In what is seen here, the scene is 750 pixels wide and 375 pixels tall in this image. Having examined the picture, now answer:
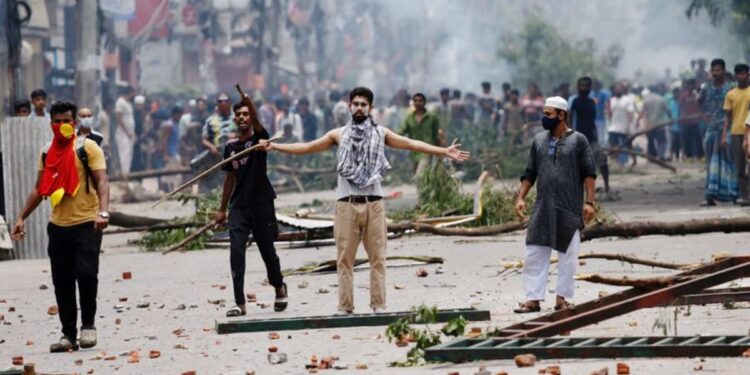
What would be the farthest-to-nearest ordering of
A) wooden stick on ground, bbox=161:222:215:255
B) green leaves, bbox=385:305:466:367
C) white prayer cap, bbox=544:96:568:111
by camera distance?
wooden stick on ground, bbox=161:222:215:255 → white prayer cap, bbox=544:96:568:111 → green leaves, bbox=385:305:466:367

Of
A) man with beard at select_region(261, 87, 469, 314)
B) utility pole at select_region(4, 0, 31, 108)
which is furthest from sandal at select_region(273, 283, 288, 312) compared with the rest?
utility pole at select_region(4, 0, 31, 108)

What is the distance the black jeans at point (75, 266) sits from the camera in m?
10.1

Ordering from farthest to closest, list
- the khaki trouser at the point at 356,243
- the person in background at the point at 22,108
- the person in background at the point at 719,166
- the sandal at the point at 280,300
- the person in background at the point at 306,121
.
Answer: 1. the person in background at the point at 306,121
2. the person in background at the point at 719,166
3. the person in background at the point at 22,108
4. the sandal at the point at 280,300
5. the khaki trouser at the point at 356,243

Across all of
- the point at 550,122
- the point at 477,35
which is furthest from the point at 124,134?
the point at 477,35

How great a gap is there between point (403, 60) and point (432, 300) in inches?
3224

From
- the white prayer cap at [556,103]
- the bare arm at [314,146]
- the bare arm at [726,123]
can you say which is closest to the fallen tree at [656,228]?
the white prayer cap at [556,103]

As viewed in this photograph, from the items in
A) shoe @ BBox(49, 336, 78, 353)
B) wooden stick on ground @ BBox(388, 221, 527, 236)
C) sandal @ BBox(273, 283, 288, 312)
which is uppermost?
wooden stick on ground @ BBox(388, 221, 527, 236)

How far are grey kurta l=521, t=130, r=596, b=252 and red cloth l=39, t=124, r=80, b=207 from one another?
2.99 metres

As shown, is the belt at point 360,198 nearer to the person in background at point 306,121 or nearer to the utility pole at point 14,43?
the utility pole at point 14,43

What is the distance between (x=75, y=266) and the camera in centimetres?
1025

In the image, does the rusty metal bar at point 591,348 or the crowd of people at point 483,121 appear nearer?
the rusty metal bar at point 591,348

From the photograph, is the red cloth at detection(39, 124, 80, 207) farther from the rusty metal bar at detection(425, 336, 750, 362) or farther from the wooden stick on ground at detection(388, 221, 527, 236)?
the wooden stick on ground at detection(388, 221, 527, 236)

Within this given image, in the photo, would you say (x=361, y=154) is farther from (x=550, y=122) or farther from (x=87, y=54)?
(x=87, y=54)

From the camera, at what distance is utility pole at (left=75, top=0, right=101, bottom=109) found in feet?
82.9
